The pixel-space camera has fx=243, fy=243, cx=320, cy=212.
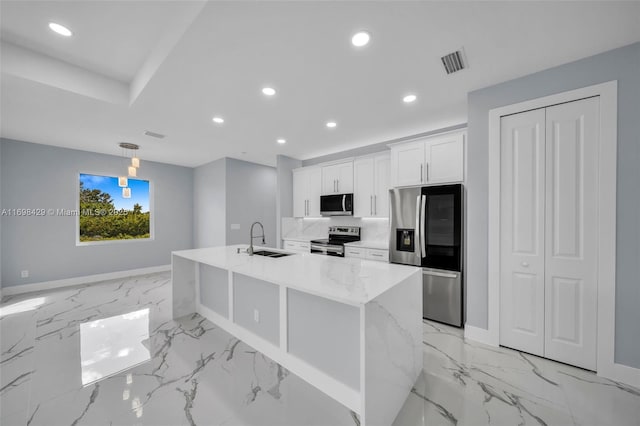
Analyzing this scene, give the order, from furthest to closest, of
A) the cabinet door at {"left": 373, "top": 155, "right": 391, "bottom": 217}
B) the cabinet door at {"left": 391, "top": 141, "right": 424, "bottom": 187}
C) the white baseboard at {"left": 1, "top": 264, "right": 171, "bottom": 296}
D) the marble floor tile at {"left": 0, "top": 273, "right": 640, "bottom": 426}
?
Answer: the white baseboard at {"left": 1, "top": 264, "right": 171, "bottom": 296}, the cabinet door at {"left": 373, "top": 155, "right": 391, "bottom": 217}, the cabinet door at {"left": 391, "top": 141, "right": 424, "bottom": 187}, the marble floor tile at {"left": 0, "top": 273, "right": 640, "bottom": 426}

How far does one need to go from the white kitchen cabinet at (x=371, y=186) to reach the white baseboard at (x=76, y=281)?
189 inches

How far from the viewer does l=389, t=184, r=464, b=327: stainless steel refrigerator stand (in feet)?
Result: 9.28

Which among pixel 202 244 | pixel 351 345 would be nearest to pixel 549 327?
pixel 351 345

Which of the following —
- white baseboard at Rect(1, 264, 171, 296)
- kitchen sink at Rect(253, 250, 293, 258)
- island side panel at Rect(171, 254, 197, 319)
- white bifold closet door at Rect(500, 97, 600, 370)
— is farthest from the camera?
white baseboard at Rect(1, 264, 171, 296)

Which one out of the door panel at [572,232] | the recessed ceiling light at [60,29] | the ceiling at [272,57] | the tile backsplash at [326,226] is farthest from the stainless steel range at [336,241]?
the recessed ceiling light at [60,29]

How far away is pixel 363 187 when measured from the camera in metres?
4.16

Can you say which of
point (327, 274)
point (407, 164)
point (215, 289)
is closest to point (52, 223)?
point (215, 289)

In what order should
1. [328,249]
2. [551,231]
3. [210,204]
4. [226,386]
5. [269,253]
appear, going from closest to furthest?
1. [226,386]
2. [551,231]
3. [269,253]
4. [328,249]
5. [210,204]

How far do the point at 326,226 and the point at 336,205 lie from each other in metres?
0.83

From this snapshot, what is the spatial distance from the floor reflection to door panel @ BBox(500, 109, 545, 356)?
3402mm

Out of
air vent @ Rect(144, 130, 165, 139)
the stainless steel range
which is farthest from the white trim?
air vent @ Rect(144, 130, 165, 139)

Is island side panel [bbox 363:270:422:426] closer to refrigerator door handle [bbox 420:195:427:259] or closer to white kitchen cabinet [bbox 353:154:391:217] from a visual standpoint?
refrigerator door handle [bbox 420:195:427:259]

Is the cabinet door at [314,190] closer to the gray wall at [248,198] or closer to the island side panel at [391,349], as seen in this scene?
the gray wall at [248,198]

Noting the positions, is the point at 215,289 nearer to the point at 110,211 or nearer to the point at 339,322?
the point at 339,322
